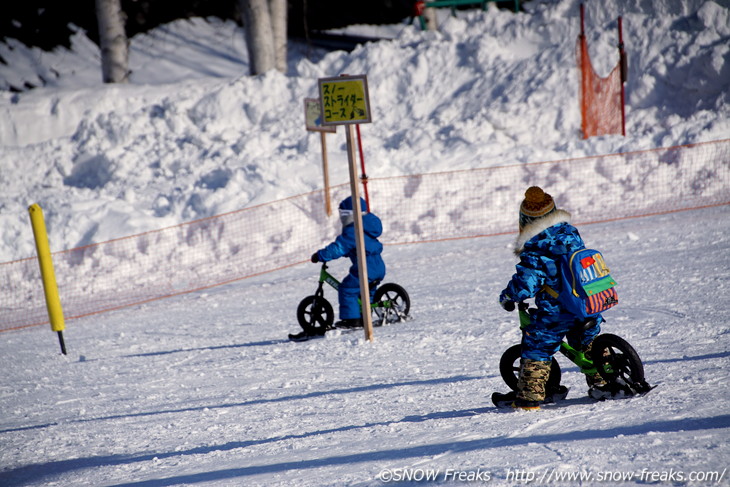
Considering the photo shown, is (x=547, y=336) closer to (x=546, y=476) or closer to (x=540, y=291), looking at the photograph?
(x=540, y=291)

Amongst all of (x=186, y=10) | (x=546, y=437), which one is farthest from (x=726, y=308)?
(x=186, y=10)

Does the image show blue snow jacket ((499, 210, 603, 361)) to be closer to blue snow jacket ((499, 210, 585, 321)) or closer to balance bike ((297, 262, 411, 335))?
blue snow jacket ((499, 210, 585, 321))

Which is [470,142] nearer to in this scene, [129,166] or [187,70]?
[129,166]

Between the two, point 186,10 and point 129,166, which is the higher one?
point 186,10

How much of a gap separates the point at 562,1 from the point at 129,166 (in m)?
11.0

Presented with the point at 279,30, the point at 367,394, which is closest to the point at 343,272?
the point at 367,394

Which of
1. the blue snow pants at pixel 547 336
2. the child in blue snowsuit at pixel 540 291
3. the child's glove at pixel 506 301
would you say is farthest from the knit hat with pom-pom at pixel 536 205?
the blue snow pants at pixel 547 336

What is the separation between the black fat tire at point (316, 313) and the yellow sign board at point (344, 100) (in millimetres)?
2021

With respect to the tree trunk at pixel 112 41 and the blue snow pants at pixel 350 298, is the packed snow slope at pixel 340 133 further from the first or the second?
the blue snow pants at pixel 350 298

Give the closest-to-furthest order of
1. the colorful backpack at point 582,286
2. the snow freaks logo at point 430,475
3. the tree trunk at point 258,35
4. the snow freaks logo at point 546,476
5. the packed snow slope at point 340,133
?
the snow freaks logo at point 546,476 → the snow freaks logo at point 430,475 → the colorful backpack at point 582,286 → the packed snow slope at point 340,133 → the tree trunk at point 258,35

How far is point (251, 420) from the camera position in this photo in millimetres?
5652

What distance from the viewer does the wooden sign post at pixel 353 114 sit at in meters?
7.79

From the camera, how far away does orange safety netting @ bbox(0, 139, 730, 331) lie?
12.9m

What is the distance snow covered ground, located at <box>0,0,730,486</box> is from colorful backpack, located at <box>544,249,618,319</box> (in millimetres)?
612
